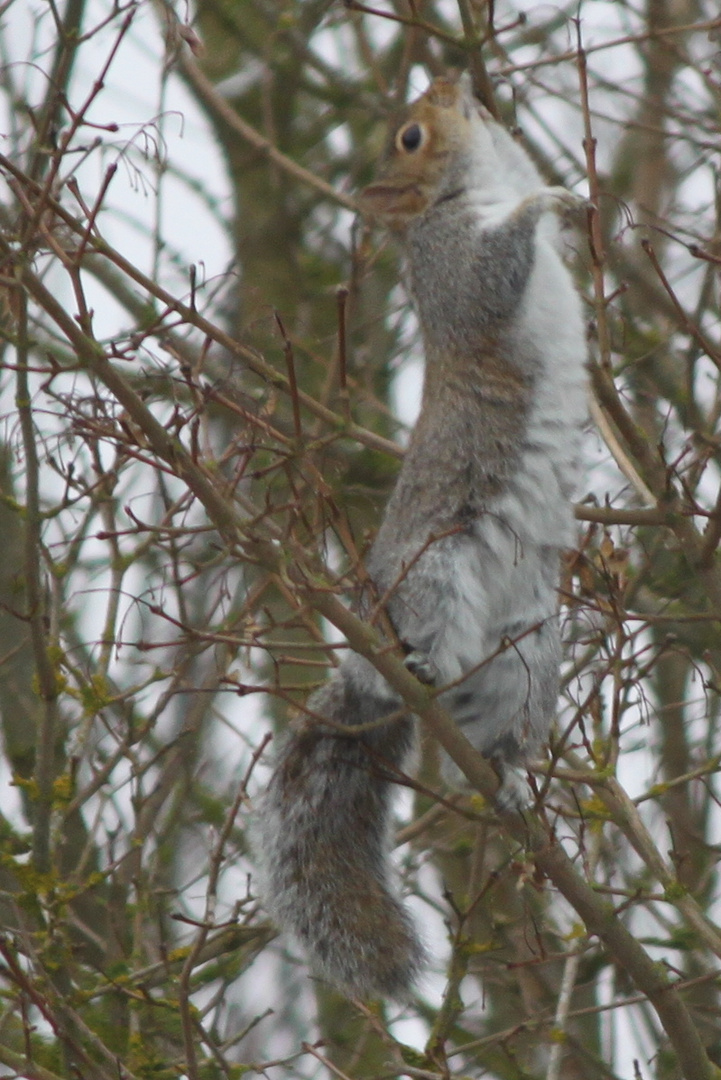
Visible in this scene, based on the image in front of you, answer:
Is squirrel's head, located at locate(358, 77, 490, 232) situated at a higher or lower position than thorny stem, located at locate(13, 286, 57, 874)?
higher

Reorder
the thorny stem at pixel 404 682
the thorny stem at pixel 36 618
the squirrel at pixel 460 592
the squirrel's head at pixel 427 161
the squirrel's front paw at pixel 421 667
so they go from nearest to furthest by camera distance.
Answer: the thorny stem at pixel 404 682, the thorny stem at pixel 36 618, the squirrel's front paw at pixel 421 667, the squirrel at pixel 460 592, the squirrel's head at pixel 427 161

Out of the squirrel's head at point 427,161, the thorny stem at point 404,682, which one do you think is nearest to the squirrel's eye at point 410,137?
the squirrel's head at point 427,161

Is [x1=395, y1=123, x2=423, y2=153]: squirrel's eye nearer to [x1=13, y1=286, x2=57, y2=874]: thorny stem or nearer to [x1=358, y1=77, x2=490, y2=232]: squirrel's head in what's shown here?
[x1=358, y1=77, x2=490, y2=232]: squirrel's head

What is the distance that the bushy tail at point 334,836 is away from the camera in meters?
3.12

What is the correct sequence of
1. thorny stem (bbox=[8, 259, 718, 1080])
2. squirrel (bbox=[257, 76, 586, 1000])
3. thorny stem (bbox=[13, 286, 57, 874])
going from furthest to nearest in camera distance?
1. squirrel (bbox=[257, 76, 586, 1000])
2. thorny stem (bbox=[13, 286, 57, 874])
3. thorny stem (bbox=[8, 259, 718, 1080])

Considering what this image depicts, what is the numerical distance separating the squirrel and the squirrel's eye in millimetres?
A: 585

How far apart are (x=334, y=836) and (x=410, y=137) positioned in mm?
1947

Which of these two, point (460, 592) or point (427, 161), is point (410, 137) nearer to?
point (427, 161)

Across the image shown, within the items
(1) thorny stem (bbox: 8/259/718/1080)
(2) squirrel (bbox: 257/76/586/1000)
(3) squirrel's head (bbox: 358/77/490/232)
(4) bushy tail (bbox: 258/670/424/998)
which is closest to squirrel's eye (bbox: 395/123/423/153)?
(3) squirrel's head (bbox: 358/77/490/232)

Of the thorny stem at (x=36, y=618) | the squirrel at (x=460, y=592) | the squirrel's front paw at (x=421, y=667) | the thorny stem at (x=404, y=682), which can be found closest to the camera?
the thorny stem at (x=404, y=682)

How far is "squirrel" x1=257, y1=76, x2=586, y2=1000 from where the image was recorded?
3.21 m

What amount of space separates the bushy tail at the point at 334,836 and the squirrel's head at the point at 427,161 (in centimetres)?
138

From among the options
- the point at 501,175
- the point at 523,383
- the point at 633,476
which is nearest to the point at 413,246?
the point at 501,175

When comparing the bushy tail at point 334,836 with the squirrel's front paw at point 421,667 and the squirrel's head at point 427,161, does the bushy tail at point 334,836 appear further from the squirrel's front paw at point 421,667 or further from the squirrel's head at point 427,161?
the squirrel's head at point 427,161
